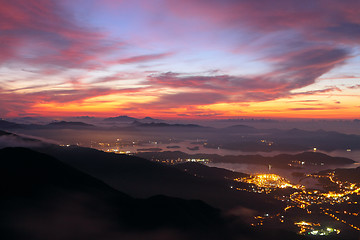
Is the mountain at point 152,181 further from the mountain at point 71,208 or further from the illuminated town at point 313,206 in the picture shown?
the mountain at point 71,208

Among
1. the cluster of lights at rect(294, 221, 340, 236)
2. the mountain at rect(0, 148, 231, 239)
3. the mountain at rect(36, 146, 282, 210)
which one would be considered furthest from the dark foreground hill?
the mountain at rect(36, 146, 282, 210)

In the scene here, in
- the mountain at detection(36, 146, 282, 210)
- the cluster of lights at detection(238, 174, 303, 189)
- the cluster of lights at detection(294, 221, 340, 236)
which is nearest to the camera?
the cluster of lights at detection(294, 221, 340, 236)

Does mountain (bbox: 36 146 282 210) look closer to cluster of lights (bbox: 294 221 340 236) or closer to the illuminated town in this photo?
the illuminated town

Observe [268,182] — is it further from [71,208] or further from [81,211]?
[71,208]

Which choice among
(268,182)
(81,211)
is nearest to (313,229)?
(81,211)

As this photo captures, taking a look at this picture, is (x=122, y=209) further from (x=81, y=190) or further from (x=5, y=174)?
(x=5, y=174)

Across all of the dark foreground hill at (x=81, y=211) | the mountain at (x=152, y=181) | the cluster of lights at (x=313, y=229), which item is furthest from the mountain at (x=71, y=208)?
the cluster of lights at (x=313, y=229)

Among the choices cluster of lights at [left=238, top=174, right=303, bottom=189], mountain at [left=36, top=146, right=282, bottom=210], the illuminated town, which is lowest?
the illuminated town
